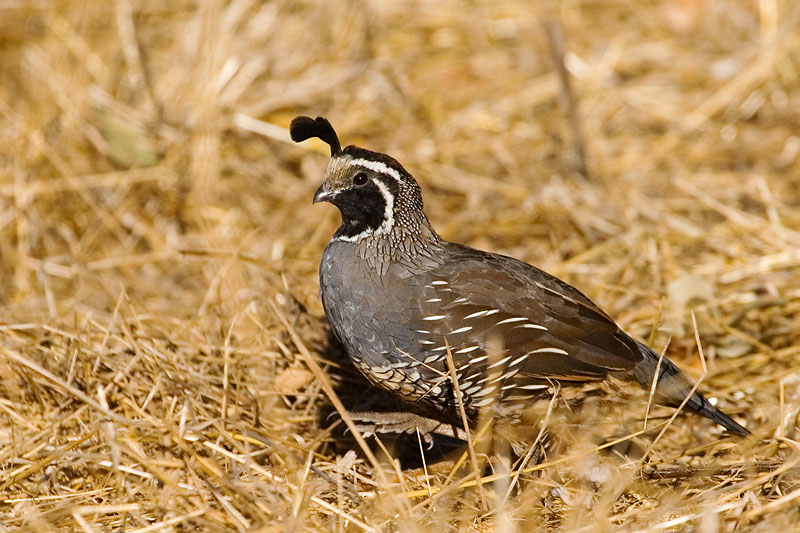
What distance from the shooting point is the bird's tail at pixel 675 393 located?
3.28 metres

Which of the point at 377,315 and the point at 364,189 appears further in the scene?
the point at 364,189

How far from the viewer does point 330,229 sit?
5176 mm

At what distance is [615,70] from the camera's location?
21.6 ft

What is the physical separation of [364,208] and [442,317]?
1.75 ft

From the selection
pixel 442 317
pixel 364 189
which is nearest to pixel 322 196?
pixel 364 189

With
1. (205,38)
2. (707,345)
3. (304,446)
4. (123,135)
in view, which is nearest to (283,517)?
(304,446)

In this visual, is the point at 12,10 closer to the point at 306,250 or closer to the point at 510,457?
the point at 306,250

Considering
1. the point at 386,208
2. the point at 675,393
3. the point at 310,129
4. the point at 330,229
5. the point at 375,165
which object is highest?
the point at 310,129

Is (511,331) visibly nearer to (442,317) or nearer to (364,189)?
(442,317)

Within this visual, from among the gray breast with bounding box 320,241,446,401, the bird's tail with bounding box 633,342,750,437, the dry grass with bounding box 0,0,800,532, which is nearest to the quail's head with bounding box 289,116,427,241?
the gray breast with bounding box 320,241,446,401

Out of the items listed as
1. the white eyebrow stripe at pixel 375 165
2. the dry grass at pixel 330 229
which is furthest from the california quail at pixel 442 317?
the dry grass at pixel 330 229

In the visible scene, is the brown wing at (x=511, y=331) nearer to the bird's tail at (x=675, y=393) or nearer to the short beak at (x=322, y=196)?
the bird's tail at (x=675, y=393)

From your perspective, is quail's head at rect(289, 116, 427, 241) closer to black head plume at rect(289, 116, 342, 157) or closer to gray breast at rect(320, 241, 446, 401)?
black head plume at rect(289, 116, 342, 157)

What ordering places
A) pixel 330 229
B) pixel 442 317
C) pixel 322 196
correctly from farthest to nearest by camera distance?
pixel 330 229 → pixel 322 196 → pixel 442 317
